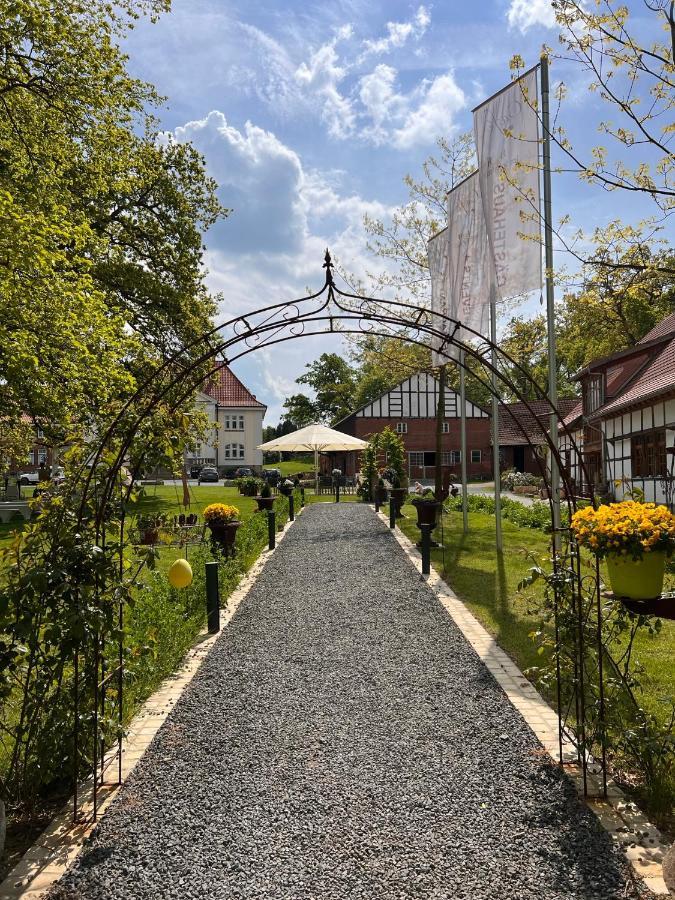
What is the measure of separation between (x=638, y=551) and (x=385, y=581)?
22.3ft

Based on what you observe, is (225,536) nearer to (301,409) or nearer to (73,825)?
(73,825)

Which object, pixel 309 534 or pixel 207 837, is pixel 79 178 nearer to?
pixel 309 534

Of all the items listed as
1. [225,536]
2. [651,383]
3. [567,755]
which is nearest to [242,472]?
[651,383]

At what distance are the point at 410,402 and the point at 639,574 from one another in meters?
38.2

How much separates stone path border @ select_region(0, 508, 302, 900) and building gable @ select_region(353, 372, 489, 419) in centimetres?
3514

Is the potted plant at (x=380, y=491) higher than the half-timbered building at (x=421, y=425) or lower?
lower

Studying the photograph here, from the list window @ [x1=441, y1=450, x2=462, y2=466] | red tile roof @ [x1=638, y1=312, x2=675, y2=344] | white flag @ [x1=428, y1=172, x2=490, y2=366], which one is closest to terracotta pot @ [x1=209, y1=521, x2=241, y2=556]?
white flag @ [x1=428, y1=172, x2=490, y2=366]

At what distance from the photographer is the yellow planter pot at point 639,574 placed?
3.33 meters

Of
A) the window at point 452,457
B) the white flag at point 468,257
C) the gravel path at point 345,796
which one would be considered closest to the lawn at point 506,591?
the gravel path at point 345,796

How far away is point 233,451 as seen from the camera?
1973 inches

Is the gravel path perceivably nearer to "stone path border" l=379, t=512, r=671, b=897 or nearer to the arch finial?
"stone path border" l=379, t=512, r=671, b=897

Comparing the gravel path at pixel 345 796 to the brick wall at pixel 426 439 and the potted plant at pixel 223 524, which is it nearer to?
the potted plant at pixel 223 524

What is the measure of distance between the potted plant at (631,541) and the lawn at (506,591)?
599 millimetres

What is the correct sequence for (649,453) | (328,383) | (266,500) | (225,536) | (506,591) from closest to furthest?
(506,591) → (225,536) → (266,500) → (649,453) → (328,383)
